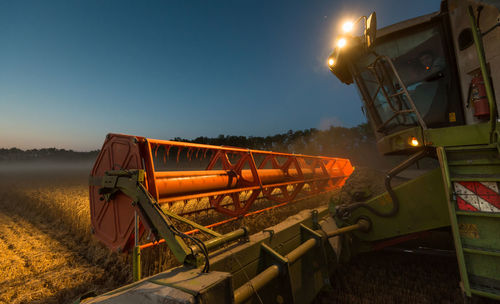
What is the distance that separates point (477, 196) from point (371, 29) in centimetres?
197

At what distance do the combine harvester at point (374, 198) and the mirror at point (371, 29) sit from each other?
0.06 ft

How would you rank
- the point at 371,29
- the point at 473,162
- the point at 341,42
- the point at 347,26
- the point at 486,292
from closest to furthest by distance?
the point at 486,292 → the point at 473,162 → the point at 371,29 → the point at 347,26 → the point at 341,42

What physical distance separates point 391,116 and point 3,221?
741 centimetres

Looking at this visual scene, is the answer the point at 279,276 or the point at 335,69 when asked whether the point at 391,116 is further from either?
the point at 279,276

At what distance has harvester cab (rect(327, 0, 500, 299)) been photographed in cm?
157

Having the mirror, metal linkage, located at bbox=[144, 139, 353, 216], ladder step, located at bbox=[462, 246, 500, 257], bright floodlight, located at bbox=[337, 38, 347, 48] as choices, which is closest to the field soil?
ladder step, located at bbox=[462, 246, 500, 257]

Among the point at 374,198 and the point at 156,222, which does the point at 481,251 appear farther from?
the point at 156,222

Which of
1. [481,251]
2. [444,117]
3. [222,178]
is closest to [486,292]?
[481,251]

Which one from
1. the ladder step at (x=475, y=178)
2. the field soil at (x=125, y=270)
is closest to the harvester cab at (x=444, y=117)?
the ladder step at (x=475, y=178)

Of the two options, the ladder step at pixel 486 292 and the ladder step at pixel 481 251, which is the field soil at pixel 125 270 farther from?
the ladder step at pixel 481 251

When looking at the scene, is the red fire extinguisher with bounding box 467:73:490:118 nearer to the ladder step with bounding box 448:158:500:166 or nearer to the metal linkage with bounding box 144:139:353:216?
the ladder step with bounding box 448:158:500:166

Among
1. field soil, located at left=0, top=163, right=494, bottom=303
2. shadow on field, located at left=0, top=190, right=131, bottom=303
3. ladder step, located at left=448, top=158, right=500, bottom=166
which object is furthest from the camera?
shadow on field, located at left=0, top=190, right=131, bottom=303

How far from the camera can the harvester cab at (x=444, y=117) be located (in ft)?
5.14

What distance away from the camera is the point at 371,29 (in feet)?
8.32
